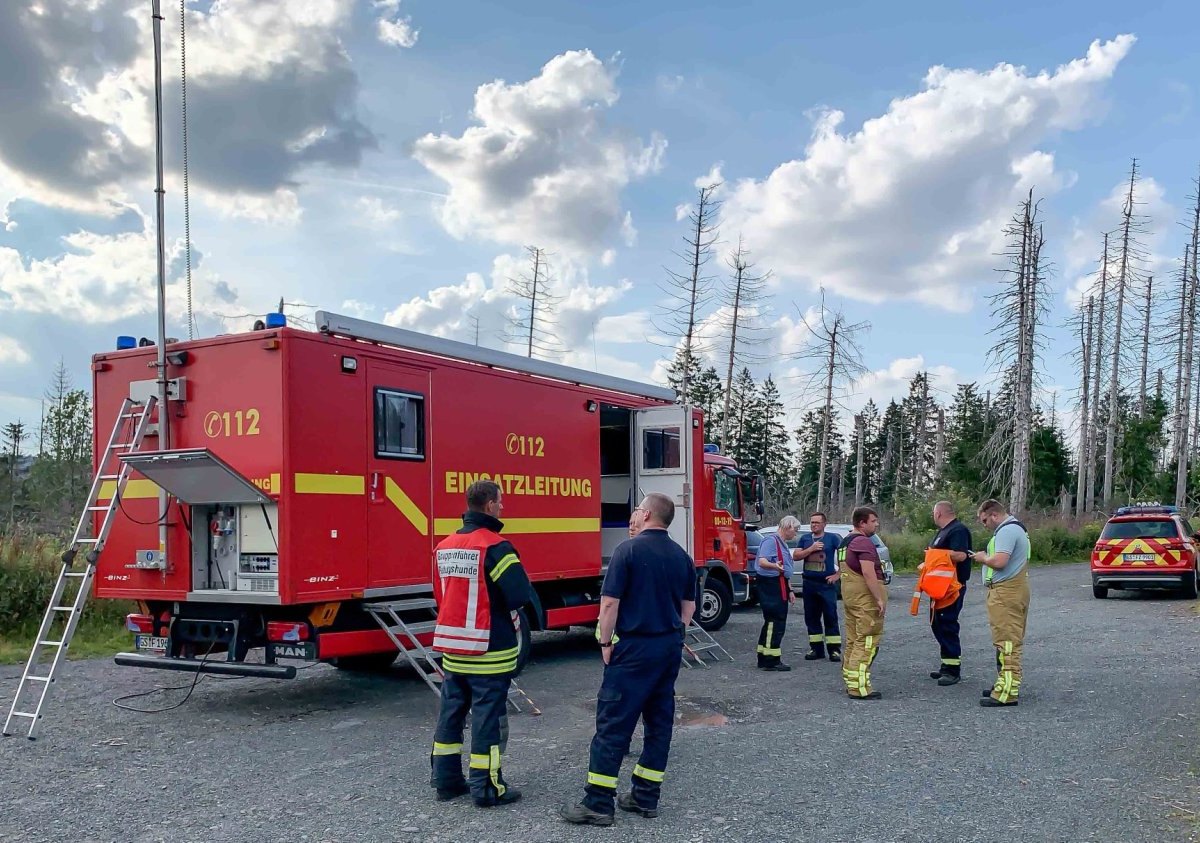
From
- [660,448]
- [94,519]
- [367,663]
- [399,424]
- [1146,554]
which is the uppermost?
[399,424]

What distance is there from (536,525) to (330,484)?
275cm

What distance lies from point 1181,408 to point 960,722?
122ft

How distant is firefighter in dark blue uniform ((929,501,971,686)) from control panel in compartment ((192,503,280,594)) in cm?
568

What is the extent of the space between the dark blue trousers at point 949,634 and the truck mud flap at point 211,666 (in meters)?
5.66

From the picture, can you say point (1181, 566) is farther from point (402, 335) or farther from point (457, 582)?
point (457, 582)

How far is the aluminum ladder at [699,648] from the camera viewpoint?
10.5 meters

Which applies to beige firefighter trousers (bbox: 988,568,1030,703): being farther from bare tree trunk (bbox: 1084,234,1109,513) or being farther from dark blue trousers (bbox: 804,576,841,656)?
bare tree trunk (bbox: 1084,234,1109,513)

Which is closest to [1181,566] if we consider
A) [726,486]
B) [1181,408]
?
[726,486]

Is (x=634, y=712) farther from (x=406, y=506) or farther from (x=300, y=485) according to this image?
(x=406, y=506)

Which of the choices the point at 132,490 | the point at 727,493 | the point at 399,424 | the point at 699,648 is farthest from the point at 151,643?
the point at 727,493

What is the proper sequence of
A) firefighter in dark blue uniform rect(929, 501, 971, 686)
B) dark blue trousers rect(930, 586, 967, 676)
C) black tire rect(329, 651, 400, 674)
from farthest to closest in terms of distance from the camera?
1. black tire rect(329, 651, 400, 674)
2. dark blue trousers rect(930, 586, 967, 676)
3. firefighter in dark blue uniform rect(929, 501, 971, 686)

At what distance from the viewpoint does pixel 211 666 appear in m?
7.82

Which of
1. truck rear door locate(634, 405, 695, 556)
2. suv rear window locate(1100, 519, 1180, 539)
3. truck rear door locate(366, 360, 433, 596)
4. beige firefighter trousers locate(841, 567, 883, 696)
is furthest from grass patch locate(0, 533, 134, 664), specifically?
suv rear window locate(1100, 519, 1180, 539)

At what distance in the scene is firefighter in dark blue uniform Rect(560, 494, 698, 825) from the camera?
16.6 feet
